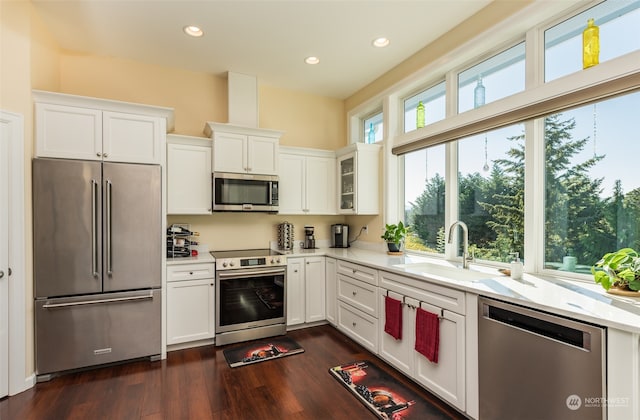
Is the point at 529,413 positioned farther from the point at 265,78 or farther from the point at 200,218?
the point at 265,78

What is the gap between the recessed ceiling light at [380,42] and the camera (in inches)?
122

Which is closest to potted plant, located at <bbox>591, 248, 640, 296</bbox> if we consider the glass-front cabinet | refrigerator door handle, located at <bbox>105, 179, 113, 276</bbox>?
the glass-front cabinet

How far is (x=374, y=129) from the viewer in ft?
14.2

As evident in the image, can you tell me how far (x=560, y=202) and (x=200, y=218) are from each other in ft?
11.7

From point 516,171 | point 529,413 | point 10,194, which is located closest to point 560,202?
point 516,171

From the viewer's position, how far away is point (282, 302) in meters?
3.59

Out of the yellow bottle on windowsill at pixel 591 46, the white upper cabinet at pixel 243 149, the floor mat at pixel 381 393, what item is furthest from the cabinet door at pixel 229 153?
the yellow bottle on windowsill at pixel 591 46

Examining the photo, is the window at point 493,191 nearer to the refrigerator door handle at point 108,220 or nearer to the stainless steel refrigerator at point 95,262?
the stainless steel refrigerator at point 95,262

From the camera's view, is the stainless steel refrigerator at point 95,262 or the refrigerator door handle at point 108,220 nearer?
the stainless steel refrigerator at point 95,262

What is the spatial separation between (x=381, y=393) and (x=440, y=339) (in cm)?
62

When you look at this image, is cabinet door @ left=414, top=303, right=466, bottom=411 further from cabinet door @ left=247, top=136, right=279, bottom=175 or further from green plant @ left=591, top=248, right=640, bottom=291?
cabinet door @ left=247, top=136, right=279, bottom=175

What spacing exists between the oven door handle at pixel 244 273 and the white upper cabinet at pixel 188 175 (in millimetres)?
735

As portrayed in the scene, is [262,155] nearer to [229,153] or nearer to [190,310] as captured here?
[229,153]

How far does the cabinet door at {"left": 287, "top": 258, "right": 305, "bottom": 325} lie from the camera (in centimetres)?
367
